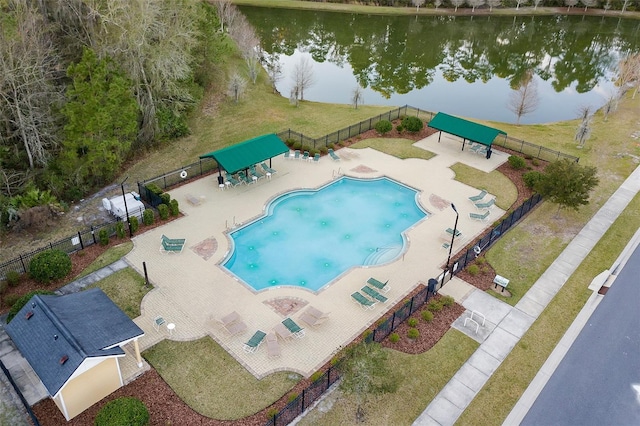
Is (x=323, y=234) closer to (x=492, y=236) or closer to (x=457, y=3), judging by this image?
(x=492, y=236)

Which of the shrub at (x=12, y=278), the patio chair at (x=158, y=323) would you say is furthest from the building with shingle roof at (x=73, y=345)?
the shrub at (x=12, y=278)

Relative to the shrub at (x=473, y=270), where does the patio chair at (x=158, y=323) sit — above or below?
below

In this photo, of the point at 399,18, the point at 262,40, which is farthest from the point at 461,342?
the point at 399,18

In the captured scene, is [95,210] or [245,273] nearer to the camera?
[245,273]

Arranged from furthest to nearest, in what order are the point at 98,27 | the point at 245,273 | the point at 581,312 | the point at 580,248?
the point at 98,27 < the point at 580,248 < the point at 245,273 < the point at 581,312

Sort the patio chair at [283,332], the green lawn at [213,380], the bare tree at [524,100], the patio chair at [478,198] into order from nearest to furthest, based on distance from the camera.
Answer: the green lawn at [213,380]
the patio chair at [283,332]
the patio chair at [478,198]
the bare tree at [524,100]

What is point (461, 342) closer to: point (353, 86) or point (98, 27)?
A: point (98, 27)

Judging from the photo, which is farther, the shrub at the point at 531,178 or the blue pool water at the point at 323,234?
the shrub at the point at 531,178

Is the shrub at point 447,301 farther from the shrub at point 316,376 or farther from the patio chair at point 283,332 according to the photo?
the patio chair at point 283,332
